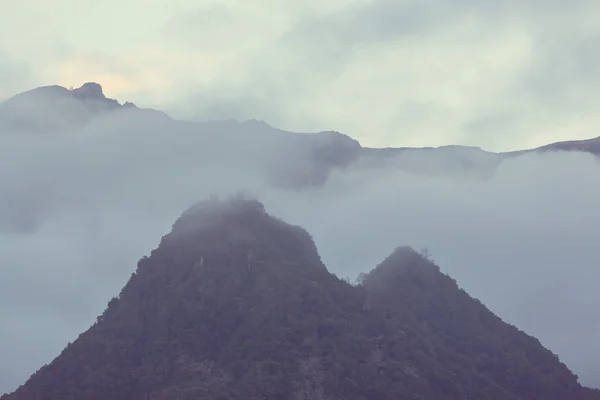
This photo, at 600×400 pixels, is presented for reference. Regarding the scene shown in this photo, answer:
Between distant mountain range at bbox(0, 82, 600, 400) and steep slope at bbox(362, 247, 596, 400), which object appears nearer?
distant mountain range at bbox(0, 82, 600, 400)

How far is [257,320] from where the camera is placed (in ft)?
507

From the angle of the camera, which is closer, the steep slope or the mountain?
the mountain

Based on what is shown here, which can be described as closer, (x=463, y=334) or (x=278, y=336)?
(x=278, y=336)

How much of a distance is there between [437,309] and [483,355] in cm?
1360

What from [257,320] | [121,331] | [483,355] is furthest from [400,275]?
[121,331]

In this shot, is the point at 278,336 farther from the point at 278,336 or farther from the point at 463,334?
the point at 463,334

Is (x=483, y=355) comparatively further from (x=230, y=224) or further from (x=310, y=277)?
(x=230, y=224)

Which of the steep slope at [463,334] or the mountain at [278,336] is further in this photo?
the steep slope at [463,334]

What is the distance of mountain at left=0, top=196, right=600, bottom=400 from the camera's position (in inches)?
5728

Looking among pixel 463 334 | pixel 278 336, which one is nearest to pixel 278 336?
pixel 278 336

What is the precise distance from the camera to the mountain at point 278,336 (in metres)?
146

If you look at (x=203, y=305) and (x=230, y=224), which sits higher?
(x=230, y=224)

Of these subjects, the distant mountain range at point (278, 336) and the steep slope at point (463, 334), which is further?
the steep slope at point (463, 334)

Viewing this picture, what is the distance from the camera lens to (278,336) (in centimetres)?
15038
